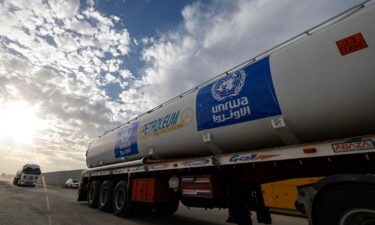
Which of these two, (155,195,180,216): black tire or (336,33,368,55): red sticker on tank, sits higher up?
(336,33,368,55): red sticker on tank

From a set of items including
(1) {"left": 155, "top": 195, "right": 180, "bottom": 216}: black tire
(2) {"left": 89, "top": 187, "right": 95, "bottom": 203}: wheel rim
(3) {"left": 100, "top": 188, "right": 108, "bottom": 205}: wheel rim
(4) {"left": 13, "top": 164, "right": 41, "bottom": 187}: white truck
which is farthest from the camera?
(4) {"left": 13, "top": 164, "right": 41, "bottom": 187}: white truck

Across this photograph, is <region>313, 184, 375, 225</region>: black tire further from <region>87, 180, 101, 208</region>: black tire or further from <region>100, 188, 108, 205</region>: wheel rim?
<region>87, 180, 101, 208</region>: black tire

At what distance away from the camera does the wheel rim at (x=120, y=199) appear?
902cm

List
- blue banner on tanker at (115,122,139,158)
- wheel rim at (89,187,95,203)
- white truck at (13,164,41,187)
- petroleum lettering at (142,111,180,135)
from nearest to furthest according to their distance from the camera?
1. petroleum lettering at (142,111,180,135)
2. blue banner on tanker at (115,122,139,158)
3. wheel rim at (89,187,95,203)
4. white truck at (13,164,41,187)

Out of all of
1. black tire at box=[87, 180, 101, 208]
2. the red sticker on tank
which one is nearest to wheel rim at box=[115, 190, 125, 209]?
black tire at box=[87, 180, 101, 208]

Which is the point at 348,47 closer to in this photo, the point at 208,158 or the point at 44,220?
the point at 208,158

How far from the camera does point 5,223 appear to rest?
6.52 m

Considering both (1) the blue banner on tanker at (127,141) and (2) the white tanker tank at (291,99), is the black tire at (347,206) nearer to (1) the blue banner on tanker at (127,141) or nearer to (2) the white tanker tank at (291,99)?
(2) the white tanker tank at (291,99)

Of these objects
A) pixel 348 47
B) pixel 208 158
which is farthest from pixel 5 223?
pixel 348 47

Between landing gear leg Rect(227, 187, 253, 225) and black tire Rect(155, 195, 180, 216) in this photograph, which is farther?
black tire Rect(155, 195, 180, 216)

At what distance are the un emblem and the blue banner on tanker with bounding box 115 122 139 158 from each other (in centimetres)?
404

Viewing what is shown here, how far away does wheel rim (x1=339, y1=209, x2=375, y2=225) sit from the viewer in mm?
3109

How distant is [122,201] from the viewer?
904 cm

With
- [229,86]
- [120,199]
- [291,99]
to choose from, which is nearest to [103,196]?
[120,199]
